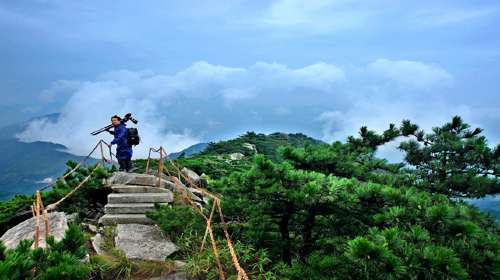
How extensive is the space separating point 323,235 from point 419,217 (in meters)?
1.80

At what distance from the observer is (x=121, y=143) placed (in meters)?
11.1

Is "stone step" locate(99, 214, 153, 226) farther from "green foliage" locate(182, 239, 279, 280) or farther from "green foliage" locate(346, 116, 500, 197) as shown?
"green foliage" locate(346, 116, 500, 197)

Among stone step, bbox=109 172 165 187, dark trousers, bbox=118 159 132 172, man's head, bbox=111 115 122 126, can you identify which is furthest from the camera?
dark trousers, bbox=118 159 132 172

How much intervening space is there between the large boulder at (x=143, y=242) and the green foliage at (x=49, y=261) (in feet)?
7.13

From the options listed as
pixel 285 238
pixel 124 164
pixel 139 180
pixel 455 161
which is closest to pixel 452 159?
pixel 455 161

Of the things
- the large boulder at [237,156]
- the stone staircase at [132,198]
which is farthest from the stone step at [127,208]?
the large boulder at [237,156]

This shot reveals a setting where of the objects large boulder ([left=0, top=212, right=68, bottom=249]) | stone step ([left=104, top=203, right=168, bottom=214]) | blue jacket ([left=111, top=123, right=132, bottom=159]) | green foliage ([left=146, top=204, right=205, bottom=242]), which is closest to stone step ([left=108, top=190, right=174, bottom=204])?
stone step ([left=104, top=203, right=168, bottom=214])

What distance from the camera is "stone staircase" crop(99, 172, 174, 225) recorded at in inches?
325

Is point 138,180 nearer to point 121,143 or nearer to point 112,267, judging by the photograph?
point 121,143

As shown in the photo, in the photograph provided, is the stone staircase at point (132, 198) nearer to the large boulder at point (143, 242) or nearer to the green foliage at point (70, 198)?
the green foliage at point (70, 198)

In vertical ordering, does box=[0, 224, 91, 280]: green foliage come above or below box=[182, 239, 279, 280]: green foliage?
above

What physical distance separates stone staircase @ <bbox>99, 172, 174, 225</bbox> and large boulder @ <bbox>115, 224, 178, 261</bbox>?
0.59m

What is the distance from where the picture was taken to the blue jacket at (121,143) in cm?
1099

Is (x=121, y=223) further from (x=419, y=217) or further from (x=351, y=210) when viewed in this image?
(x=419, y=217)
